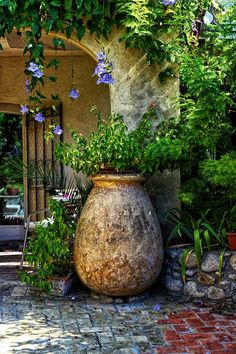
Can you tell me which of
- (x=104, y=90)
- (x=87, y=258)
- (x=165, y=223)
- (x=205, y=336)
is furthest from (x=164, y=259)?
(x=104, y=90)

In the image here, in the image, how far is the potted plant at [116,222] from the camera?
4520 mm

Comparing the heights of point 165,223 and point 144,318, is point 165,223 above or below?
above

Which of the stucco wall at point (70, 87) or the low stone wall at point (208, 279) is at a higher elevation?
the stucco wall at point (70, 87)

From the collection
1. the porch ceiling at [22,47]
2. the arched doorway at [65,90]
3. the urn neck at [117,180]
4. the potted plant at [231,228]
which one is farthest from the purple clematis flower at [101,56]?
the arched doorway at [65,90]

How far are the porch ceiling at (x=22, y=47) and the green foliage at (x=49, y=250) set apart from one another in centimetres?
255

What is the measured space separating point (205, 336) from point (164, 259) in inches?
48.3

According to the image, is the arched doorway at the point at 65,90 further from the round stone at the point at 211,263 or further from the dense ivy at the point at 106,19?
the round stone at the point at 211,263

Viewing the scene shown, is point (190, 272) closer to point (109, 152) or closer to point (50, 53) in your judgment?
point (109, 152)

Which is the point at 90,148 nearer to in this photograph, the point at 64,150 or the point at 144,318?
the point at 64,150

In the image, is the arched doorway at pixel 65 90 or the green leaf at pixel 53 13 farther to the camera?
the arched doorway at pixel 65 90

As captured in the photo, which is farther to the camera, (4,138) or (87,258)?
(4,138)

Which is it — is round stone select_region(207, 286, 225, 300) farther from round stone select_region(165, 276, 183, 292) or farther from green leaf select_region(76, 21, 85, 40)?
green leaf select_region(76, 21, 85, 40)

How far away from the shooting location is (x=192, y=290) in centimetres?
470

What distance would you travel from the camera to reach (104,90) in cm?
763
